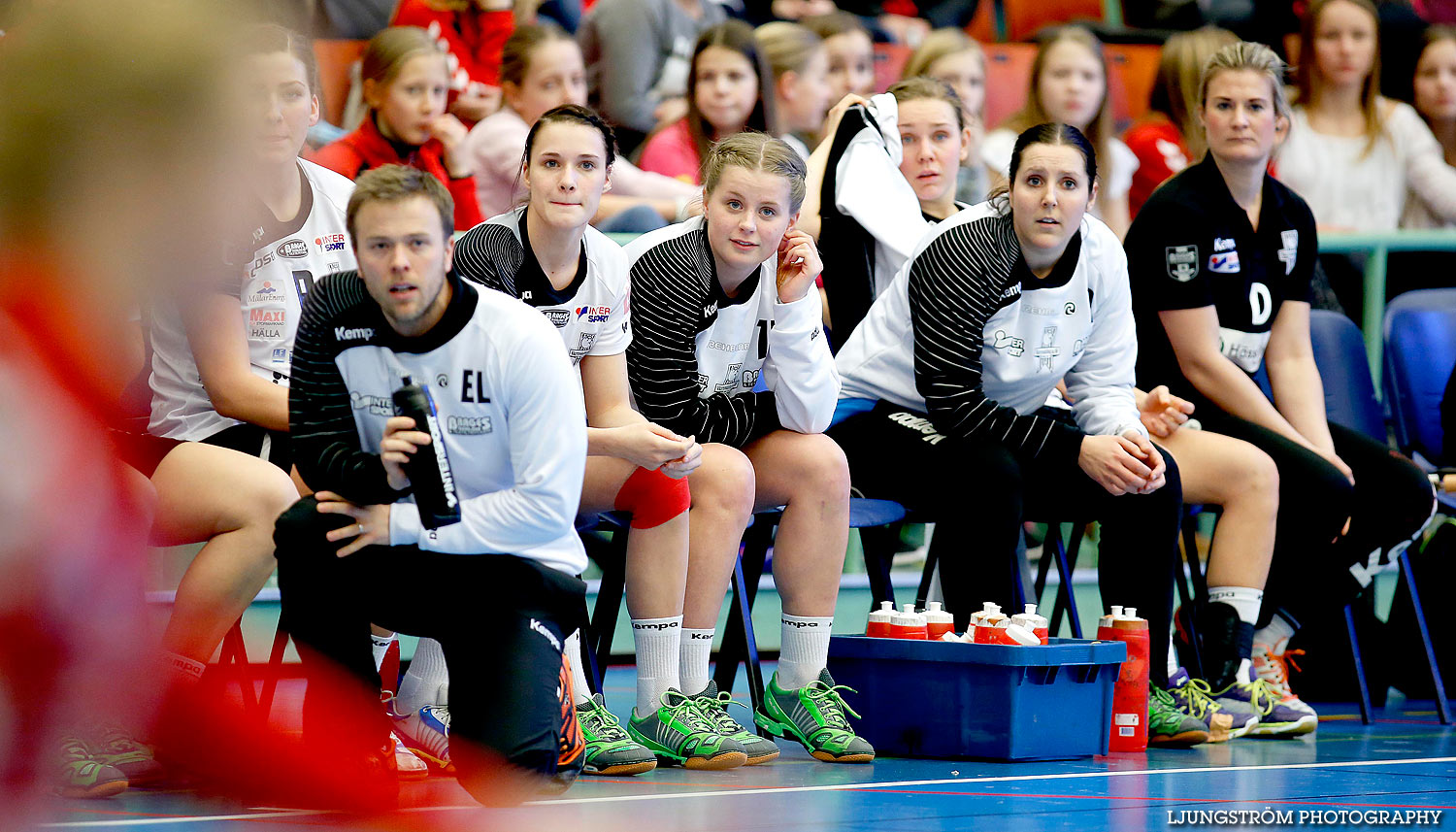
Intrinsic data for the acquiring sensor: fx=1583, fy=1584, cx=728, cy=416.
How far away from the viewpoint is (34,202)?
2.38ft

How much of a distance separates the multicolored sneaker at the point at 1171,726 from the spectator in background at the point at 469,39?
3.26 m

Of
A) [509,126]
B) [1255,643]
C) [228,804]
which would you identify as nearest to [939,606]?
[1255,643]

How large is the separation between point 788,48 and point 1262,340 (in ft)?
7.25

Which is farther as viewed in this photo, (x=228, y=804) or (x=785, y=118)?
(x=785, y=118)

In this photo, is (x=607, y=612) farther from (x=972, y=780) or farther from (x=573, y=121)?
(x=573, y=121)

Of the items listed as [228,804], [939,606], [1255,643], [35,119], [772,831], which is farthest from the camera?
[1255,643]

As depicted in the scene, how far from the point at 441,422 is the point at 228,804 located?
2.13 metres

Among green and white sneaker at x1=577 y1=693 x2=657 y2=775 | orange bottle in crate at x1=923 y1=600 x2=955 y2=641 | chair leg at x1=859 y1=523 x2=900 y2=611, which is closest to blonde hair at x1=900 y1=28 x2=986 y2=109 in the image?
chair leg at x1=859 y1=523 x2=900 y2=611

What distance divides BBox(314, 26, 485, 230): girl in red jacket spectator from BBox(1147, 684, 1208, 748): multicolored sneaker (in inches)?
101

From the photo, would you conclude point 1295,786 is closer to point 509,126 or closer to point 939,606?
point 939,606

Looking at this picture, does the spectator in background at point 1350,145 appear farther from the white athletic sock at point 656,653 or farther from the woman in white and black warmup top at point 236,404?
the woman in white and black warmup top at point 236,404

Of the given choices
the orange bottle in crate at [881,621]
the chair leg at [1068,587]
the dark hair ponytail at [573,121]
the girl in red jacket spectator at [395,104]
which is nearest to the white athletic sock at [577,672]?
the orange bottle in crate at [881,621]

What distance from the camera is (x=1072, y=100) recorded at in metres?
5.81

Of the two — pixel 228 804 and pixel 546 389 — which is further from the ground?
pixel 546 389
